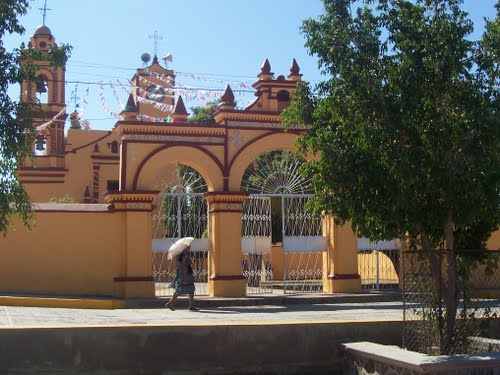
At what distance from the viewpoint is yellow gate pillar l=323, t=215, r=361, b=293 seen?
62.8 ft

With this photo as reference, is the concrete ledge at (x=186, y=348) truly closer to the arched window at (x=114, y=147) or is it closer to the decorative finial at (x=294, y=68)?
the decorative finial at (x=294, y=68)

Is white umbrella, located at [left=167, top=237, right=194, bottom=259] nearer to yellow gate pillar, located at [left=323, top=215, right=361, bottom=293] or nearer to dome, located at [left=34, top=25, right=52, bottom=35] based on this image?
yellow gate pillar, located at [left=323, top=215, right=361, bottom=293]

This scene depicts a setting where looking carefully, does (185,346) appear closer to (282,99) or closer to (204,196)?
(204,196)

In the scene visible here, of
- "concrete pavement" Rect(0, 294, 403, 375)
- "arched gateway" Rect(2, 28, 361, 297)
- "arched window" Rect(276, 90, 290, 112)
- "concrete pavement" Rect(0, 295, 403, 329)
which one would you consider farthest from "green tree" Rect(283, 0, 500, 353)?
"arched window" Rect(276, 90, 290, 112)

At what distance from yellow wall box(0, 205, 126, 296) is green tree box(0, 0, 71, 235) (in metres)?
7.39

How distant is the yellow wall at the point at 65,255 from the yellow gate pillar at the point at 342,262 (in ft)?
18.1

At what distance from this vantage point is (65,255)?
17.3m

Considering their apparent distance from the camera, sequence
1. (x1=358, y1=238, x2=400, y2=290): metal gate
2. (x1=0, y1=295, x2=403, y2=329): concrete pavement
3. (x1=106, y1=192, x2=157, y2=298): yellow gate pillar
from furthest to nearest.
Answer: (x1=358, y1=238, x2=400, y2=290): metal gate → (x1=106, y1=192, x2=157, y2=298): yellow gate pillar → (x1=0, y1=295, x2=403, y2=329): concrete pavement

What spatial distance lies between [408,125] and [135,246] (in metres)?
9.88

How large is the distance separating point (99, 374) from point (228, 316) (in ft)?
17.4

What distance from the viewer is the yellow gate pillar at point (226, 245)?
18172 mm

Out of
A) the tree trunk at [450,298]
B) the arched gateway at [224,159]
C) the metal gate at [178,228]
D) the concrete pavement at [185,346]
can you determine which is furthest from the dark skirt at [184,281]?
the tree trunk at [450,298]

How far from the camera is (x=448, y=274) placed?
376 inches

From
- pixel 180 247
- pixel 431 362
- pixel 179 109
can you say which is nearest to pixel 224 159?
pixel 179 109
